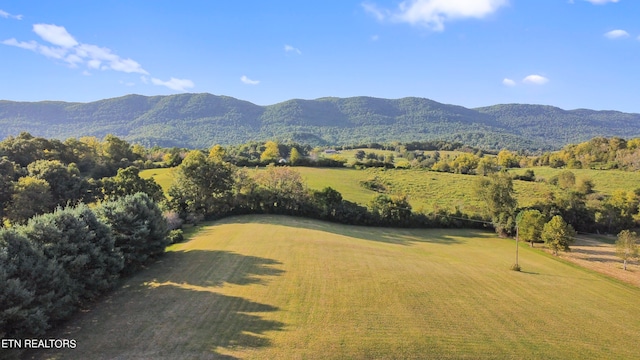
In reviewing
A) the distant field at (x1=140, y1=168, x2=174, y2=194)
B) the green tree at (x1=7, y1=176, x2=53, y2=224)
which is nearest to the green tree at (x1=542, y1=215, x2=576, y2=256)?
the distant field at (x1=140, y1=168, x2=174, y2=194)

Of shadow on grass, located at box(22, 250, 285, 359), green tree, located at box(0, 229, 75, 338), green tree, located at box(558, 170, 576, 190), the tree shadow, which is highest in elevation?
green tree, located at box(558, 170, 576, 190)

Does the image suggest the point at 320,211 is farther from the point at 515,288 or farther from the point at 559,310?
the point at 559,310

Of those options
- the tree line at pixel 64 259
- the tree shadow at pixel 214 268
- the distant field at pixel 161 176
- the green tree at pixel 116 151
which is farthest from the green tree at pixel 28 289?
the green tree at pixel 116 151

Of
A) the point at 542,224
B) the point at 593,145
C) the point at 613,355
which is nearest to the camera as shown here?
the point at 613,355

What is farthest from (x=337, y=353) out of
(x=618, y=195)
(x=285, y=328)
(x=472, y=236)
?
(x=618, y=195)

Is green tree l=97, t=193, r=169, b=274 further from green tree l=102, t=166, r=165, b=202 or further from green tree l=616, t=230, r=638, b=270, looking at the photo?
green tree l=616, t=230, r=638, b=270

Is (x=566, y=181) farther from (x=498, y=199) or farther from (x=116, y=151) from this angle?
(x=116, y=151)

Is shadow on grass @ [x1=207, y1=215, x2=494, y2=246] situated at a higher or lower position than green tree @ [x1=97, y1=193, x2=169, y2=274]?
lower

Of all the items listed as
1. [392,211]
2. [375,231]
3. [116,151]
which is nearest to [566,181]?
[392,211]
